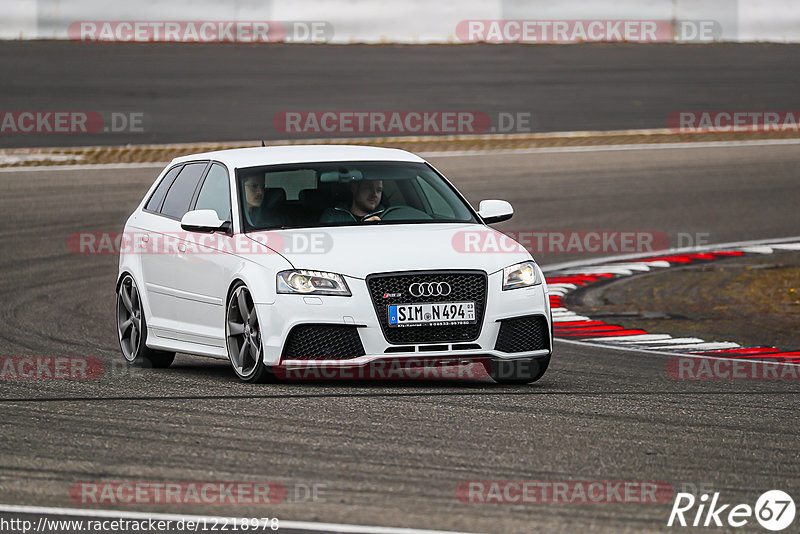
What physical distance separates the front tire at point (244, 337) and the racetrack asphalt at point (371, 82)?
1503 cm

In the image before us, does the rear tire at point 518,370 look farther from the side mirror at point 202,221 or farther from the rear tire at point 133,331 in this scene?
the rear tire at point 133,331

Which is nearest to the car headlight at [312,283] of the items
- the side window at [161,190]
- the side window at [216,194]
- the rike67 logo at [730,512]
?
the side window at [216,194]

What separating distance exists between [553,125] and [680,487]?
68.9 ft

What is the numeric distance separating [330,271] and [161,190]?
9.07 feet

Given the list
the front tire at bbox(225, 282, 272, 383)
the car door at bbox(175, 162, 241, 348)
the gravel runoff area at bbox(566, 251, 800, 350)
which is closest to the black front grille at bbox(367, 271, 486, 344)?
the front tire at bbox(225, 282, 272, 383)

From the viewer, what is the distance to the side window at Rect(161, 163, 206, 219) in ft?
36.9

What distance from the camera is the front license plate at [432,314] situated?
945 cm

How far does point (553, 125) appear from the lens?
27.5 m

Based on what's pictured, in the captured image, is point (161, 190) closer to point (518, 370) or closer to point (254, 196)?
point (254, 196)

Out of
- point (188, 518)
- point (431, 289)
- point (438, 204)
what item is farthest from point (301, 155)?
point (188, 518)

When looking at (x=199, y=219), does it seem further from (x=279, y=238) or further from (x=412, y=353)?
(x=412, y=353)

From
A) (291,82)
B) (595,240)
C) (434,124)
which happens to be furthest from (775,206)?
(291,82)

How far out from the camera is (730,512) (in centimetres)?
634

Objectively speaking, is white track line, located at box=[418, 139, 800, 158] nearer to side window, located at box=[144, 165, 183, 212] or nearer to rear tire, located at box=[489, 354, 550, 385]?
side window, located at box=[144, 165, 183, 212]
